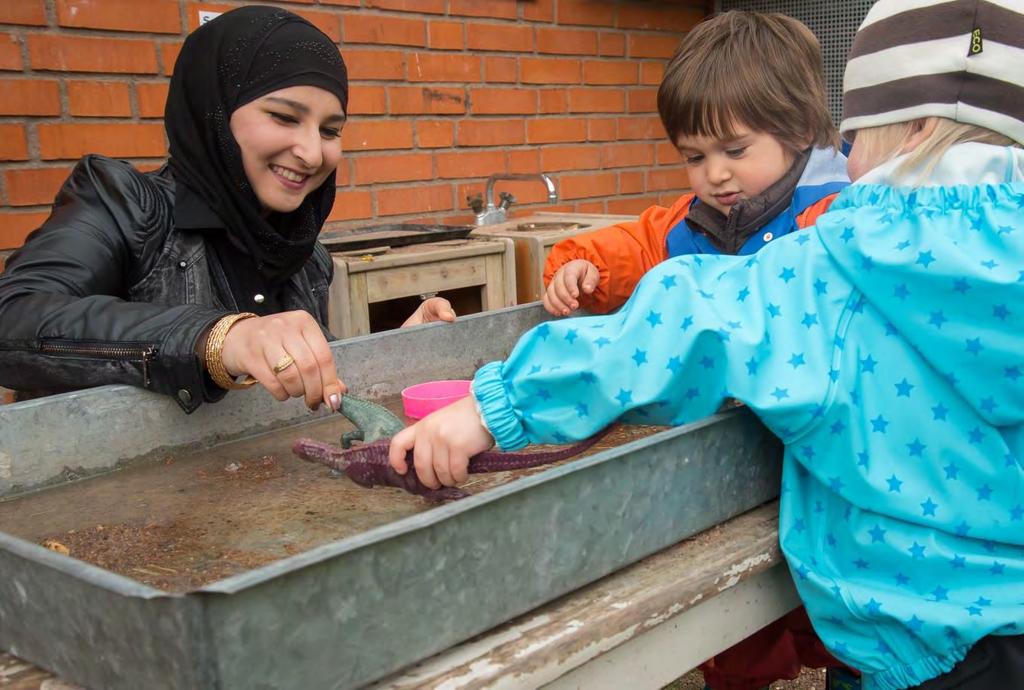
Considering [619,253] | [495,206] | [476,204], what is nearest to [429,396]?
[619,253]

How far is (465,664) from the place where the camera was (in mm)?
739

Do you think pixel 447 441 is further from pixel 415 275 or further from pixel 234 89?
pixel 415 275

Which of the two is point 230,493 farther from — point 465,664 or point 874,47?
point 874,47

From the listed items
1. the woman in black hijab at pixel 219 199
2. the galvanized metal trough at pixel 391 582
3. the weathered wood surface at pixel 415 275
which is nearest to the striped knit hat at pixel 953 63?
the galvanized metal trough at pixel 391 582

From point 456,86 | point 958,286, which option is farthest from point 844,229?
point 456,86

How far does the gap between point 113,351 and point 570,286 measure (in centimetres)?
81

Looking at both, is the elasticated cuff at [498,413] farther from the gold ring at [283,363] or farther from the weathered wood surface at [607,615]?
the gold ring at [283,363]

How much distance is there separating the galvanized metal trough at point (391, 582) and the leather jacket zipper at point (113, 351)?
0.20 metres

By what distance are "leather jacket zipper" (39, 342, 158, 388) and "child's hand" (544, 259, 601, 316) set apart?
743mm

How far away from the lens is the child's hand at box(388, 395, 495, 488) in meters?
1.01

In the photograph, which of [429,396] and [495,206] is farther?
[495,206]

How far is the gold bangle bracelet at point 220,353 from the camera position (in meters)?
1.29

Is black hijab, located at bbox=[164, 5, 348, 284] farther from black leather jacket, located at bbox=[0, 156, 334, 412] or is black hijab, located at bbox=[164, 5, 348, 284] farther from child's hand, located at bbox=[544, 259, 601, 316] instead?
child's hand, located at bbox=[544, 259, 601, 316]

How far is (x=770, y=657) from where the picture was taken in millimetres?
1742
